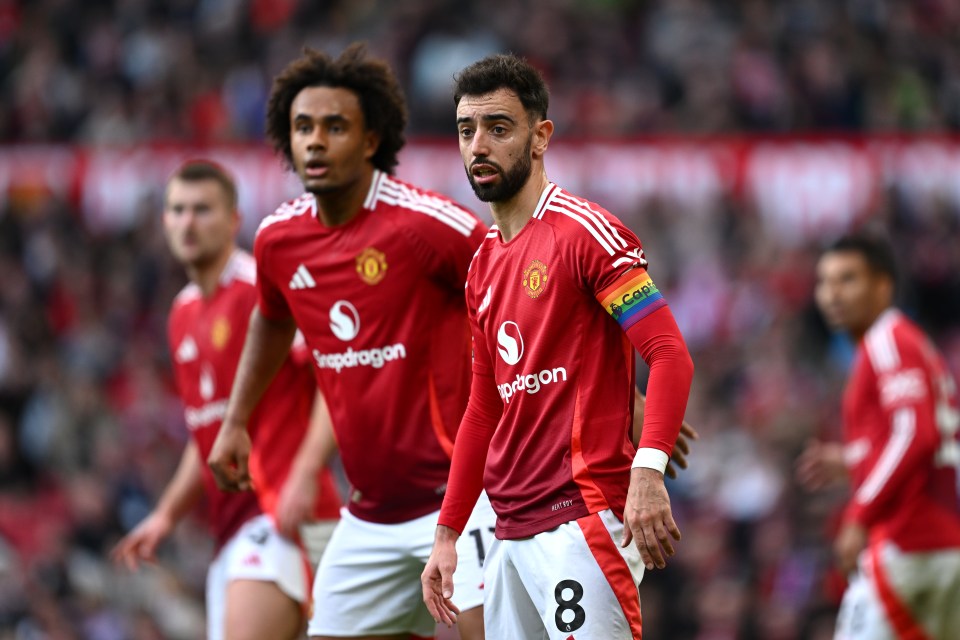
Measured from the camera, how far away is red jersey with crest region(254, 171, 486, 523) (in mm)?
5723

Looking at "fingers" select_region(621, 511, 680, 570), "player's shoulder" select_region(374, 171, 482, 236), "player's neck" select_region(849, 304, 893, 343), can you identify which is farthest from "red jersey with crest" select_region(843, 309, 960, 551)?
"fingers" select_region(621, 511, 680, 570)

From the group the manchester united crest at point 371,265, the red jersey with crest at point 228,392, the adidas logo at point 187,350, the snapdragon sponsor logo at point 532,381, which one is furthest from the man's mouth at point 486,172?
the adidas logo at point 187,350

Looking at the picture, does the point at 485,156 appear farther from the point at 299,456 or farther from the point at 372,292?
the point at 299,456

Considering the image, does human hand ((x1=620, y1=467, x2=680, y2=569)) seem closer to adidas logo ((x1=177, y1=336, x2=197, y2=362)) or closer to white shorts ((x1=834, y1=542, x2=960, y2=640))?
adidas logo ((x1=177, y1=336, x2=197, y2=362))

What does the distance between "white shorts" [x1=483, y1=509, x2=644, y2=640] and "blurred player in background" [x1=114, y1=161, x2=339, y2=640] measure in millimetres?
1815

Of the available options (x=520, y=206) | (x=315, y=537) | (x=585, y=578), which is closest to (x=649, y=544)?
(x=585, y=578)

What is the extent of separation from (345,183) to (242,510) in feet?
5.97

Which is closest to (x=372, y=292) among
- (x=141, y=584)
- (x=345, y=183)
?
(x=345, y=183)

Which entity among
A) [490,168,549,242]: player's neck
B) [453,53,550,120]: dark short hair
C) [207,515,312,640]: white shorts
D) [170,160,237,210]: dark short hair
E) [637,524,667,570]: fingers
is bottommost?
[207,515,312,640]: white shorts

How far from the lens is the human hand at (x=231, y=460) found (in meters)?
6.09

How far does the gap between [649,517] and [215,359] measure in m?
3.27

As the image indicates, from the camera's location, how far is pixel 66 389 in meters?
14.8

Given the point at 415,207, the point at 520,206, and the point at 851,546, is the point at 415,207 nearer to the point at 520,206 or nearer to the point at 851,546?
the point at 520,206

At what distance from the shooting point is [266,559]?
660cm
